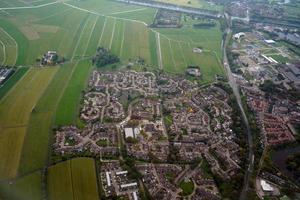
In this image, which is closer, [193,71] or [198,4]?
[193,71]

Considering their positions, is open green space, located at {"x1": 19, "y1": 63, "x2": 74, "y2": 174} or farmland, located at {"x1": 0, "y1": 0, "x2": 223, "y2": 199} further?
open green space, located at {"x1": 19, "y1": 63, "x2": 74, "y2": 174}

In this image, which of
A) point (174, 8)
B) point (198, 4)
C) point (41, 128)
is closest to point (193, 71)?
point (41, 128)

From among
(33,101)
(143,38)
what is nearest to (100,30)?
(143,38)

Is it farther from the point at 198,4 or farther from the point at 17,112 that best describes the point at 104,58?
the point at 198,4

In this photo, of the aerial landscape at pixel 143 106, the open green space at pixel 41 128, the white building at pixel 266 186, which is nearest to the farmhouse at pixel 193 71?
the aerial landscape at pixel 143 106

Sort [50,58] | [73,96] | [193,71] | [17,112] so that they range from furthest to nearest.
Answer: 1. [193,71]
2. [50,58]
3. [73,96]
4. [17,112]

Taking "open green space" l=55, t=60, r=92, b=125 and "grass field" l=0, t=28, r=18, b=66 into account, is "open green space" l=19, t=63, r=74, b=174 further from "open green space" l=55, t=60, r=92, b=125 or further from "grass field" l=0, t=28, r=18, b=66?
"grass field" l=0, t=28, r=18, b=66

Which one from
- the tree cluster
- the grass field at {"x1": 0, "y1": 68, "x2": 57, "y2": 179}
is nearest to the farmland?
the grass field at {"x1": 0, "y1": 68, "x2": 57, "y2": 179}
